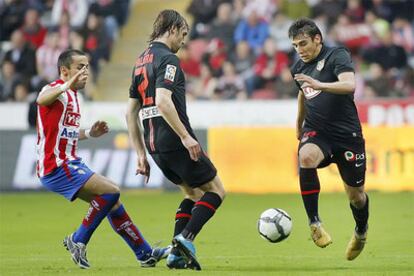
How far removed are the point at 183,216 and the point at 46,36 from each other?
16.6 metres

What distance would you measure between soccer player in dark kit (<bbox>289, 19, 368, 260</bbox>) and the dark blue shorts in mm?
2035

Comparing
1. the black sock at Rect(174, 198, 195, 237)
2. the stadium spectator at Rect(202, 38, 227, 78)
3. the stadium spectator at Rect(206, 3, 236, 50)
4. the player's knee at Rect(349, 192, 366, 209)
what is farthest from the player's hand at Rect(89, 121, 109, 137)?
the stadium spectator at Rect(206, 3, 236, 50)

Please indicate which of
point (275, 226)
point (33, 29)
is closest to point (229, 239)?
point (275, 226)

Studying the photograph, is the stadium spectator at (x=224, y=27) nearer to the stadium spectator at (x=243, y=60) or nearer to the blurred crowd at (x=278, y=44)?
the blurred crowd at (x=278, y=44)

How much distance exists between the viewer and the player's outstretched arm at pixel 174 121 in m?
8.85

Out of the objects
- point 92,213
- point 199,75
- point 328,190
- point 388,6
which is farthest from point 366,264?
point 388,6

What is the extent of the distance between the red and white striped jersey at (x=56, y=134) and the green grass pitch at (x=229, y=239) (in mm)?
983

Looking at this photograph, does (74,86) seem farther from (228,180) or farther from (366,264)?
(228,180)

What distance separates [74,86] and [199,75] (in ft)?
48.1

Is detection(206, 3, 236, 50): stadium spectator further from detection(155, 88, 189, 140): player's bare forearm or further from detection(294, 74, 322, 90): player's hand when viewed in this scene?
detection(155, 88, 189, 140): player's bare forearm

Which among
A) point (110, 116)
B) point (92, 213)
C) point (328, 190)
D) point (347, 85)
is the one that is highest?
point (347, 85)

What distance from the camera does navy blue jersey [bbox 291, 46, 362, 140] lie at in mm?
9906

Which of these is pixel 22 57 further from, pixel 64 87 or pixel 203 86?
pixel 64 87

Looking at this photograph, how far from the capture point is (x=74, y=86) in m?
9.48
